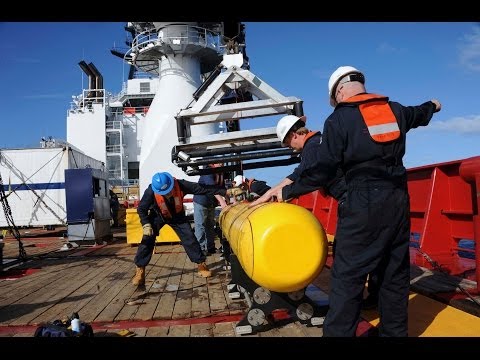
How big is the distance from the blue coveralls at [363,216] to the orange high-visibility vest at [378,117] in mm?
33

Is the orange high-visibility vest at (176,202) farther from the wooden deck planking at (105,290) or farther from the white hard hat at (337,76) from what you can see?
the white hard hat at (337,76)

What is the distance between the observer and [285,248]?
2.91m

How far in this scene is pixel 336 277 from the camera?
2.65m

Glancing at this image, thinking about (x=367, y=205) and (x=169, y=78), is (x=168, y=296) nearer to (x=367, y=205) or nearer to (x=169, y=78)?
(x=367, y=205)

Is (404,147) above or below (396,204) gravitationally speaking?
above

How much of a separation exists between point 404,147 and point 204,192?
4019 mm

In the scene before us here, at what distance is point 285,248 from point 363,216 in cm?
65

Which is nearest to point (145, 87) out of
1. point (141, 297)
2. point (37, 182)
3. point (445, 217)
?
point (37, 182)

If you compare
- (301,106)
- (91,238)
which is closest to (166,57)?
(91,238)

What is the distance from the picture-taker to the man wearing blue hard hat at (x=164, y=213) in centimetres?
595

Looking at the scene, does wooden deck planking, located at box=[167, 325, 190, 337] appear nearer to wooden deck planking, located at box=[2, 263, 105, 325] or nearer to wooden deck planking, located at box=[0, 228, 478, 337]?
wooden deck planking, located at box=[0, 228, 478, 337]

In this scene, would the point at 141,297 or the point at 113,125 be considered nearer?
the point at 141,297

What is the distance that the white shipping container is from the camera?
16.3m
